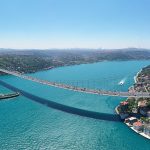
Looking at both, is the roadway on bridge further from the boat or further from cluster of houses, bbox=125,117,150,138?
cluster of houses, bbox=125,117,150,138

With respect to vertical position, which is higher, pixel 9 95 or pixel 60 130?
pixel 9 95

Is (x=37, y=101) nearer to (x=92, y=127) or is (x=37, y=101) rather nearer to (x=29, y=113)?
(x=29, y=113)

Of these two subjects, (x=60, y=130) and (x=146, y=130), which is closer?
(x=146, y=130)

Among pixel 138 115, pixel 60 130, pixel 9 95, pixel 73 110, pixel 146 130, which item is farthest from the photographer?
pixel 9 95

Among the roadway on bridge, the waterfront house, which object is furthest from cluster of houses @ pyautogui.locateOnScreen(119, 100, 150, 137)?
the roadway on bridge

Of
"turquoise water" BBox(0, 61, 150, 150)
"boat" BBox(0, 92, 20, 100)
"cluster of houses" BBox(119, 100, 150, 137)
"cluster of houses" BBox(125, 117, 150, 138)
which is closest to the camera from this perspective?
"turquoise water" BBox(0, 61, 150, 150)

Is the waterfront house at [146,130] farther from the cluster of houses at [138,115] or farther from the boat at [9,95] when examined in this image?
the boat at [9,95]

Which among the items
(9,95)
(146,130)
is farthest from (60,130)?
(9,95)

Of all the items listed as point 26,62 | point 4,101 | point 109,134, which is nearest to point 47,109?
point 4,101

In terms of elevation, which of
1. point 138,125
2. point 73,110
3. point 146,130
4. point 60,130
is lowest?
point 60,130

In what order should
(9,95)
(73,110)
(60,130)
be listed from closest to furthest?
1. (60,130)
2. (73,110)
3. (9,95)

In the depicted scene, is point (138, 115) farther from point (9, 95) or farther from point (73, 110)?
point (9, 95)
